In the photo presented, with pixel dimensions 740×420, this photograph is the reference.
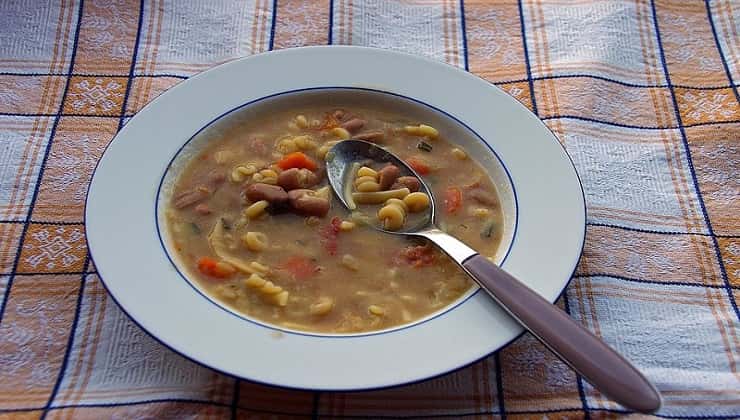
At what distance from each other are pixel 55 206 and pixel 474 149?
5.52 feet

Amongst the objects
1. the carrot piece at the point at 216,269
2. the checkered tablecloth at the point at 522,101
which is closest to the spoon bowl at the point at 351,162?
the carrot piece at the point at 216,269

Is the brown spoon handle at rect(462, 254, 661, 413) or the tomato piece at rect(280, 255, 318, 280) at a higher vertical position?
the brown spoon handle at rect(462, 254, 661, 413)

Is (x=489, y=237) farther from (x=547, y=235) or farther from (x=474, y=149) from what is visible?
(x=474, y=149)

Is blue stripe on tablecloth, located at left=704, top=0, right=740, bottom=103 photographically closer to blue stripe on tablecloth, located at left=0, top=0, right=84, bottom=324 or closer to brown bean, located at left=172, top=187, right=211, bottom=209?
brown bean, located at left=172, top=187, right=211, bottom=209

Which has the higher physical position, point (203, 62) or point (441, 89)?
point (441, 89)

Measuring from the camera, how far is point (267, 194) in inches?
108

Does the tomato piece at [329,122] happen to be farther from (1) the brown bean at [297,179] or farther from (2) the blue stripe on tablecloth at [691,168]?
(2) the blue stripe on tablecloth at [691,168]

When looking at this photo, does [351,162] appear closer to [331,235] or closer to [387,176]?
[387,176]

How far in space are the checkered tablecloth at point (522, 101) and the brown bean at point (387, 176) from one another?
78 centimetres

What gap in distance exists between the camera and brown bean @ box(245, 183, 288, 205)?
2738 mm

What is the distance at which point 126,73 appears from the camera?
356cm

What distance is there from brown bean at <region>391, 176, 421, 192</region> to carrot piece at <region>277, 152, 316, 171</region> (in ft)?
1.14

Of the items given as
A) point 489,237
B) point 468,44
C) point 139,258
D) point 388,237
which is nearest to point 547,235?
point 489,237

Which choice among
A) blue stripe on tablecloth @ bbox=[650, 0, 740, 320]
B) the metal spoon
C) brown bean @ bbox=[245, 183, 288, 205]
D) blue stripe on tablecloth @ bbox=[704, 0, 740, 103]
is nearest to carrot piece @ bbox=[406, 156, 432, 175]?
the metal spoon
